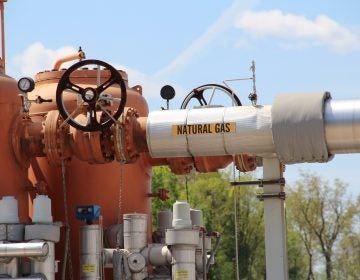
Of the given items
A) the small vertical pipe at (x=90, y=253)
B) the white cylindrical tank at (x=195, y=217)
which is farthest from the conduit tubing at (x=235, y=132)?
the white cylindrical tank at (x=195, y=217)

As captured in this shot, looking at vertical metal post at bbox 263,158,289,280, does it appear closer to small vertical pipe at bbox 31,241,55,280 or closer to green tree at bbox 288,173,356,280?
small vertical pipe at bbox 31,241,55,280

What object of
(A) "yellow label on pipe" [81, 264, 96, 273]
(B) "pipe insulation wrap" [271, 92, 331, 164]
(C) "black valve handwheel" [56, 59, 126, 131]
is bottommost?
(A) "yellow label on pipe" [81, 264, 96, 273]

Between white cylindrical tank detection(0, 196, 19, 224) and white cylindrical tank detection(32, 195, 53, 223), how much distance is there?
37cm

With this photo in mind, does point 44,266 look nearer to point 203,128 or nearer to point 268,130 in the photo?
point 203,128

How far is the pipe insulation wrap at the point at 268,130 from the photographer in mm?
17906

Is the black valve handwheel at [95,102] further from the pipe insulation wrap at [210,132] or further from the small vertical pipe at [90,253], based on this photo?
the small vertical pipe at [90,253]

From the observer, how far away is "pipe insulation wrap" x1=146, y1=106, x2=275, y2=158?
1861 centimetres

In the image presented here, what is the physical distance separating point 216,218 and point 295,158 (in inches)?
1471

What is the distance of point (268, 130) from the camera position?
18.4m

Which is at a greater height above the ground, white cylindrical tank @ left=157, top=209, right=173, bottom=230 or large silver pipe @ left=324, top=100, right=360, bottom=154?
large silver pipe @ left=324, top=100, right=360, bottom=154

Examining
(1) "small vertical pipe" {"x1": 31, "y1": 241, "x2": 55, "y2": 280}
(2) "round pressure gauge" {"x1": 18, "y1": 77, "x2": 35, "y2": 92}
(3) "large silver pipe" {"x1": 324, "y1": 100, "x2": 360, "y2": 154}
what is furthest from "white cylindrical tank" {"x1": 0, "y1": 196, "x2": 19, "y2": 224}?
(3) "large silver pipe" {"x1": 324, "y1": 100, "x2": 360, "y2": 154}

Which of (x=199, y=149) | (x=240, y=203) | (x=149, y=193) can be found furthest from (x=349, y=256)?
(x=199, y=149)

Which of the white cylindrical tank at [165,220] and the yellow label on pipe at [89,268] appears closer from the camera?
the yellow label on pipe at [89,268]

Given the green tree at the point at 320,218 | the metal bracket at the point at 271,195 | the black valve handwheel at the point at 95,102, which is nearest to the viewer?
the metal bracket at the point at 271,195
